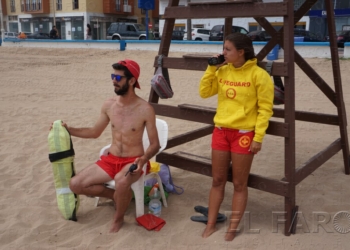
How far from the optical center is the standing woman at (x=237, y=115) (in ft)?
10.1

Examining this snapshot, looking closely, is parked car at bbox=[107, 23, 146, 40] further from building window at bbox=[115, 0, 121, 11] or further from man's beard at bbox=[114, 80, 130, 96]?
man's beard at bbox=[114, 80, 130, 96]

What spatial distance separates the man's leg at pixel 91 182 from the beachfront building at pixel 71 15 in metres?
34.0

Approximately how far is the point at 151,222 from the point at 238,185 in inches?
33.2

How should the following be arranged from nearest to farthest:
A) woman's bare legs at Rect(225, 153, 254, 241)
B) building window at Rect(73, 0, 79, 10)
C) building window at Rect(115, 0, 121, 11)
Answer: woman's bare legs at Rect(225, 153, 254, 241)
building window at Rect(73, 0, 79, 10)
building window at Rect(115, 0, 121, 11)

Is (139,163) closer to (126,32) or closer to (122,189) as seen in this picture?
(122,189)

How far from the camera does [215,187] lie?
339 cm

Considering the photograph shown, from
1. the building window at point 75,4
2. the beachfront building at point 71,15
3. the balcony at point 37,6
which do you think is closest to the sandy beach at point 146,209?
the beachfront building at point 71,15

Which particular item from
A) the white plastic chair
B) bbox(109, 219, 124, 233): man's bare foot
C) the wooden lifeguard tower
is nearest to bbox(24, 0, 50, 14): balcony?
the wooden lifeguard tower

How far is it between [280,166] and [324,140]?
138 cm

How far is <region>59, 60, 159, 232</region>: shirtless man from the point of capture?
3.40 metres

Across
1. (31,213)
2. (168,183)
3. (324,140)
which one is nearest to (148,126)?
(168,183)

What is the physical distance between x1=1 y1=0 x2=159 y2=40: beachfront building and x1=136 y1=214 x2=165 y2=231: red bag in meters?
34.0

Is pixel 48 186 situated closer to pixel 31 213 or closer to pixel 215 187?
pixel 31 213

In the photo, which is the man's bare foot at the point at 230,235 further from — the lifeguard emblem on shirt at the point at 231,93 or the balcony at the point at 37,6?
the balcony at the point at 37,6
